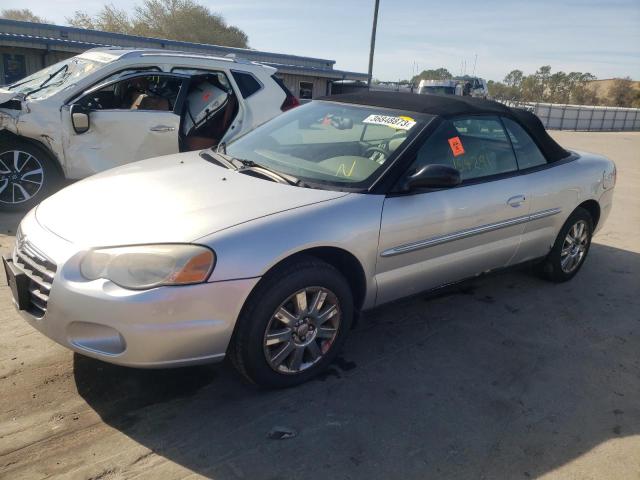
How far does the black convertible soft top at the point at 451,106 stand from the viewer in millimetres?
3611

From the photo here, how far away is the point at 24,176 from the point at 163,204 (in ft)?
11.6

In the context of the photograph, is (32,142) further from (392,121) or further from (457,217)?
(457,217)

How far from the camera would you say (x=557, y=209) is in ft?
13.7

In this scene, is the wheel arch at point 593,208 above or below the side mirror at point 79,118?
below

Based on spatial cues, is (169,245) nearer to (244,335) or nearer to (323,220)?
(244,335)

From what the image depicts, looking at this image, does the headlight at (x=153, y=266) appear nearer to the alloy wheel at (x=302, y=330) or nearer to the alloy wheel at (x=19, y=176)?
the alloy wheel at (x=302, y=330)

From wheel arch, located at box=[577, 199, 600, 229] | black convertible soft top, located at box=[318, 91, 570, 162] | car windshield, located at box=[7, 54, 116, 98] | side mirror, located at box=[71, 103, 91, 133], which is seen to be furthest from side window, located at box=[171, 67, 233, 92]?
wheel arch, located at box=[577, 199, 600, 229]

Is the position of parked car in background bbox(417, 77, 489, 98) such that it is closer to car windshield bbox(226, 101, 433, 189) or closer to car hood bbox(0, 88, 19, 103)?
car hood bbox(0, 88, 19, 103)

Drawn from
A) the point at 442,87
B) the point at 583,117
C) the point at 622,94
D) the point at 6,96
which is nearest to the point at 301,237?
the point at 6,96

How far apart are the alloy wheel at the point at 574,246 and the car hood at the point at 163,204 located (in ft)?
8.48

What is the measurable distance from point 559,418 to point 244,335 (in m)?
1.72

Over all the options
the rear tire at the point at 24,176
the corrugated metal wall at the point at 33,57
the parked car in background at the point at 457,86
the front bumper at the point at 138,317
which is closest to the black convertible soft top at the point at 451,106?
the front bumper at the point at 138,317

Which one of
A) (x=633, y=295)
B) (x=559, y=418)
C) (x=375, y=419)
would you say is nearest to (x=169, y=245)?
(x=375, y=419)

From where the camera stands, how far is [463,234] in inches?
135
